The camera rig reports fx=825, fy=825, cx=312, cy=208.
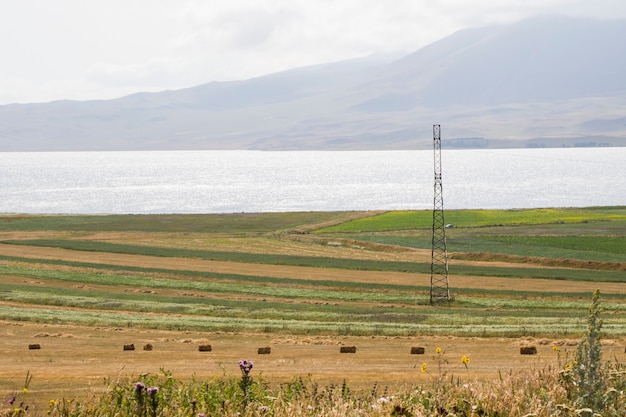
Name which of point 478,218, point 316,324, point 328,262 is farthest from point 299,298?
point 478,218

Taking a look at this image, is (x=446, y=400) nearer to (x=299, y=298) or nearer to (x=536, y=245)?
(x=299, y=298)

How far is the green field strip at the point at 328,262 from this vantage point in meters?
65.8

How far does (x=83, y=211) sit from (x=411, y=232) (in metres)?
100

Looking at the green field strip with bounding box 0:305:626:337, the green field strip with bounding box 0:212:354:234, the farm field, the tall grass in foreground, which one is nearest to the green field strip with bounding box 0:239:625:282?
the farm field

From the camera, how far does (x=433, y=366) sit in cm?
2602

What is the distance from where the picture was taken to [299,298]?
174 ft

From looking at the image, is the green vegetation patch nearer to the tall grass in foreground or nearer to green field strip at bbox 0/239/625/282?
green field strip at bbox 0/239/625/282

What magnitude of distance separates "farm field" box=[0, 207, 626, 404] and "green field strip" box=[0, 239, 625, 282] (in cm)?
19

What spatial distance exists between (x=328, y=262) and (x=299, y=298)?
20.7 m

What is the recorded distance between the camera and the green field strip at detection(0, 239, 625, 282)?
216 ft

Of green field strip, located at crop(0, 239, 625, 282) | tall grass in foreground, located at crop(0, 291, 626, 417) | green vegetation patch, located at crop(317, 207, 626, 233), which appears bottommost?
green field strip, located at crop(0, 239, 625, 282)

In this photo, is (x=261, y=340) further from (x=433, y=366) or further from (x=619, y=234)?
(x=619, y=234)

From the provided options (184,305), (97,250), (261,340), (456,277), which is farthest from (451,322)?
Result: (97,250)

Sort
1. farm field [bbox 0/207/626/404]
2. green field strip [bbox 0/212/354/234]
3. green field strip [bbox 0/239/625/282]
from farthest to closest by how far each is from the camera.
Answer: green field strip [bbox 0/212/354/234] → green field strip [bbox 0/239/625/282] → farm field [bbox 0/207/626/404]
